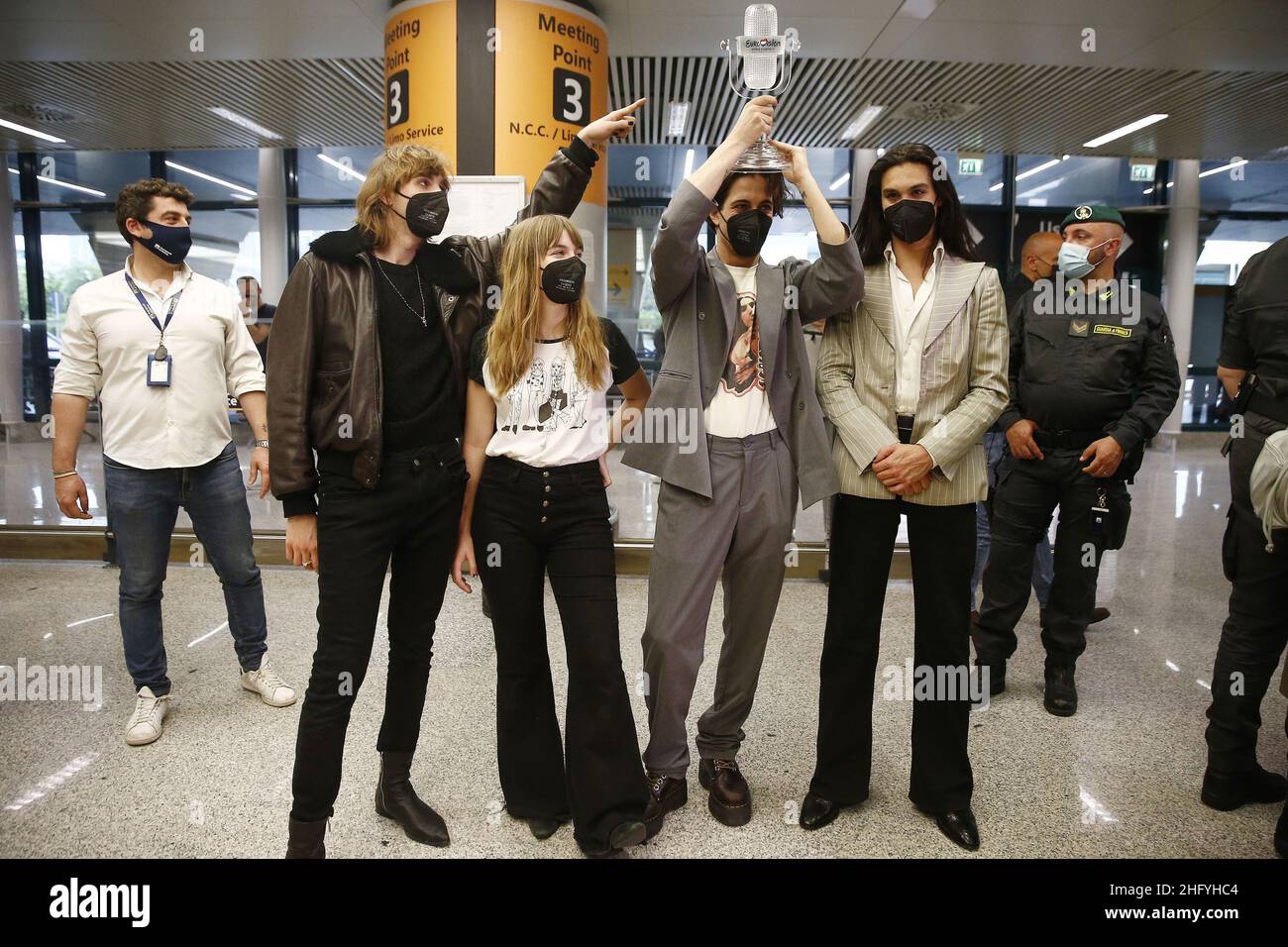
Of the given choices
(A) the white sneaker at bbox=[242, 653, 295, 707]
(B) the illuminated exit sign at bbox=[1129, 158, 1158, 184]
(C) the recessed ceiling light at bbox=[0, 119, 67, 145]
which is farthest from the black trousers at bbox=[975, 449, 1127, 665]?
(B) the illuminated exit sign at bbox=[1129, 158, 1158, 184]

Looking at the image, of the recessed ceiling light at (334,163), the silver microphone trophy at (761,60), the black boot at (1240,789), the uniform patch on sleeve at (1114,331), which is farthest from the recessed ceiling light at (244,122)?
the black boot at (1240,789)

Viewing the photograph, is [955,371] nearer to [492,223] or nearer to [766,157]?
[766,157]

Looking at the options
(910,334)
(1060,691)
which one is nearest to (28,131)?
(910,334)

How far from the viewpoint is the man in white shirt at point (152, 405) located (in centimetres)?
264

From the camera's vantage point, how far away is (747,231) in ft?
6.63

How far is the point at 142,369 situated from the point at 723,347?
1987mm

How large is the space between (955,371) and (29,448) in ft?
35.5

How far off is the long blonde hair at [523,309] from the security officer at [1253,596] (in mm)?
1883

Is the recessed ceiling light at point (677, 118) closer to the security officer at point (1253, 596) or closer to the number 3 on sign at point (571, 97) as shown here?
the number 3 on sign at point (571, 97)

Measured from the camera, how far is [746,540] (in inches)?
82.1

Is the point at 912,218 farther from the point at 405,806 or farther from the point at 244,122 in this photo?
the point at 244,122

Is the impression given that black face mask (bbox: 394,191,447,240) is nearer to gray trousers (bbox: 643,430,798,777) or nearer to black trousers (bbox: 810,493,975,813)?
gray trousers (bbox: 643,430,798,777)
